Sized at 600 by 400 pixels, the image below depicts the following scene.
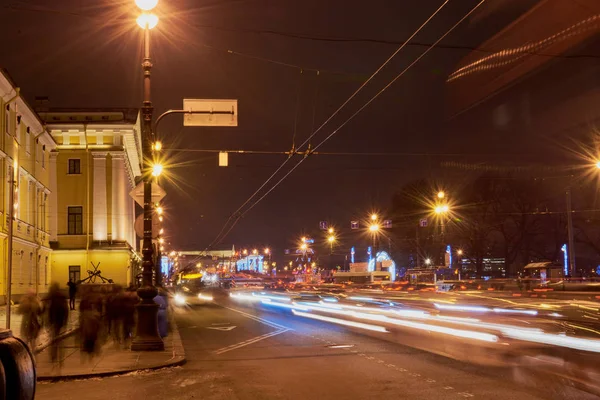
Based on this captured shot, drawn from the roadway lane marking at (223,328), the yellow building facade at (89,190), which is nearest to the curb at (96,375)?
the roadway lane marking at (223,328)

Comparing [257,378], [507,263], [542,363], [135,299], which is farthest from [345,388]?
[507,263]

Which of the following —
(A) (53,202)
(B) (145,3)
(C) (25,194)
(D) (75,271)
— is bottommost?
(D) (75,271)

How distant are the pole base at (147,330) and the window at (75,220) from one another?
37702 mm

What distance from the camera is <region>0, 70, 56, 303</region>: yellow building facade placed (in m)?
31.7

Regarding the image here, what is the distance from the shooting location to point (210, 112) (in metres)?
16.8

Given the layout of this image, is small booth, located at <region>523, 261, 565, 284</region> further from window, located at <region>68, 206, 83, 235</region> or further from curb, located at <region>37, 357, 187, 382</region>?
curb, located at <region>37, 357, 187, 382</region>

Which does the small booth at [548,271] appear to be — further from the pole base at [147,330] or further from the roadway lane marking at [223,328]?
the pole base at [147,330]

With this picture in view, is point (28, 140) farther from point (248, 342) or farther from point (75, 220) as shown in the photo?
point (248, 342)

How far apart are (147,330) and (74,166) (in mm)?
38640

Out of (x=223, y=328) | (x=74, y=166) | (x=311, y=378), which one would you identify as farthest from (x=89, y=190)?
(x=311, y=378)

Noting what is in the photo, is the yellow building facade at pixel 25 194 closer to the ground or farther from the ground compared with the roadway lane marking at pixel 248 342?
farther from the ground

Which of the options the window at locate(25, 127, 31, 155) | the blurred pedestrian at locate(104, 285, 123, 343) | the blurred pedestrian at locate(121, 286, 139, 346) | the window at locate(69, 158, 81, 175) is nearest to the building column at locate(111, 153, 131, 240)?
the window at locate(69, 158, 81, 175)

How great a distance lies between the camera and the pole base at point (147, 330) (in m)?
15.5

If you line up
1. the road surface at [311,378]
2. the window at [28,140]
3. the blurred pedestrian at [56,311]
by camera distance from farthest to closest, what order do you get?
the window at [28,140] → the blurred pedestrian at [56,311] → the road surface at [311,378]
